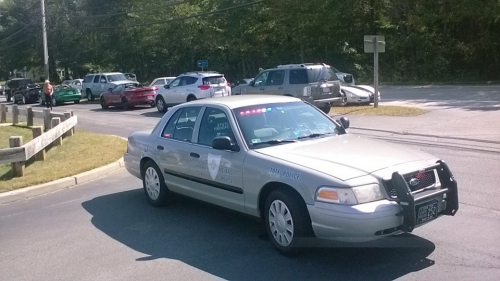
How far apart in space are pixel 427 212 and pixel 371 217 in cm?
70

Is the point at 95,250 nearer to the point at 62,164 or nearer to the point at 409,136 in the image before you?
the point at 62,164

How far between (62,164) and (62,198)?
2.84 meters

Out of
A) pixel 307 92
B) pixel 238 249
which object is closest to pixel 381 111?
pixel 307 92

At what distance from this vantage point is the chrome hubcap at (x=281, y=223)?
618cm

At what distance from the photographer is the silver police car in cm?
569

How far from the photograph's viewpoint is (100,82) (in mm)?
39750

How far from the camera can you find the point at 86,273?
6.16 meters

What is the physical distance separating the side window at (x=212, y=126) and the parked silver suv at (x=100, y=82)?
3083cm

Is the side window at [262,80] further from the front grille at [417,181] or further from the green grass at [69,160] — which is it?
the front grille at [417,181]

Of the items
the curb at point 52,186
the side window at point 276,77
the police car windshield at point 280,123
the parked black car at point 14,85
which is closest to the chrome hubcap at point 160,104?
the side window at point 276,77

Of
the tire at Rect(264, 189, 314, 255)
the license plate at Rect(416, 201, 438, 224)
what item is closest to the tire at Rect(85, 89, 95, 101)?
the tire at Rect(264, 189, 314, 255)

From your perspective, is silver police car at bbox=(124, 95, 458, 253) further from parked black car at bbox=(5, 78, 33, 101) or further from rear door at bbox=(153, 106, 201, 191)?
parked black car at bbox=(5, 78, 33, 101)

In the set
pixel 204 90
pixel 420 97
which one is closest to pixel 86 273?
pixel 204 90

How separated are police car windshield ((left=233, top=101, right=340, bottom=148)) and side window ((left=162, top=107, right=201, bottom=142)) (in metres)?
0.91
